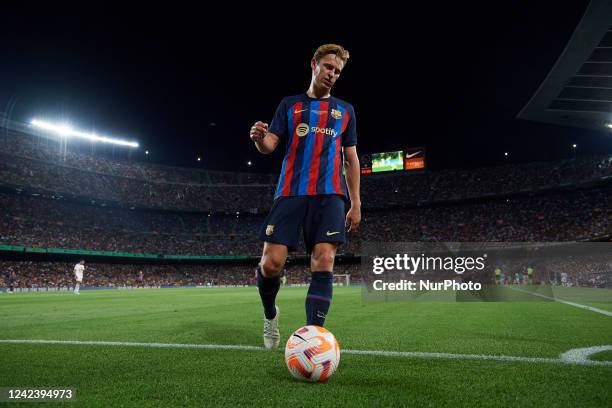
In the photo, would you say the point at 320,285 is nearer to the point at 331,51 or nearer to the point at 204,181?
the point at 331,51

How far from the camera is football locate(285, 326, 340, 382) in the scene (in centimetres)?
260

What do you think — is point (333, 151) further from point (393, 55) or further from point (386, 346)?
point (393, 55)

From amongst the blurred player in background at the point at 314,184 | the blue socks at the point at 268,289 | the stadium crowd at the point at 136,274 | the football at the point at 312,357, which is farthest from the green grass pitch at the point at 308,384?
the stadium crowd at the point at 136,274

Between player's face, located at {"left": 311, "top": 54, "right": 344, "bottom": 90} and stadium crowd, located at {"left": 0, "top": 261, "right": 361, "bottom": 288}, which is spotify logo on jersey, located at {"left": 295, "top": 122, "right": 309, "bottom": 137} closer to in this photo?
player's face, located at {"left": 311, "top": 54, "right": 344, "bottom": 90}

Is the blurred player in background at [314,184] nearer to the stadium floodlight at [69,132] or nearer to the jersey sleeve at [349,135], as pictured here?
the jersey sleeve at [349,135]

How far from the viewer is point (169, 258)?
4997 centimetres

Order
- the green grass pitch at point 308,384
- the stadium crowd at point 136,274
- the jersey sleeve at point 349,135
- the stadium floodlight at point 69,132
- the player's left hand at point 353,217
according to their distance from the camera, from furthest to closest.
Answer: the stadium floodlight at point 69,132, the stadium crowd at point 136,274, the jersey sleeve at point 349,135, the player's left hand at point 353,217, the green grass pitch at point 308,384

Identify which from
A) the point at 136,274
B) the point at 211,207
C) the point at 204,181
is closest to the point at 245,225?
the point at 211,207

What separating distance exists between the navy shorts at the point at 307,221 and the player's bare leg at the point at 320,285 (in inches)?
3.4

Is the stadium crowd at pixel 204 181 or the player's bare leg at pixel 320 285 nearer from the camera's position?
the player's bare leg at pixel 320 285

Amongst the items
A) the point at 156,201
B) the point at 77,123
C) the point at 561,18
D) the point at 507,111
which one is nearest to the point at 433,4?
the point at 561,18

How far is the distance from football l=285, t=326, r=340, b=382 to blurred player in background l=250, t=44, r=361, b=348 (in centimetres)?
39

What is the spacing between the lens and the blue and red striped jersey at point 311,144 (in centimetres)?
344

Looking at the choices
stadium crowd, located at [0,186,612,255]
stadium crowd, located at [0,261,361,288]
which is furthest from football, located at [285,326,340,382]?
stadium crowd, located at [0,186,612,255]
